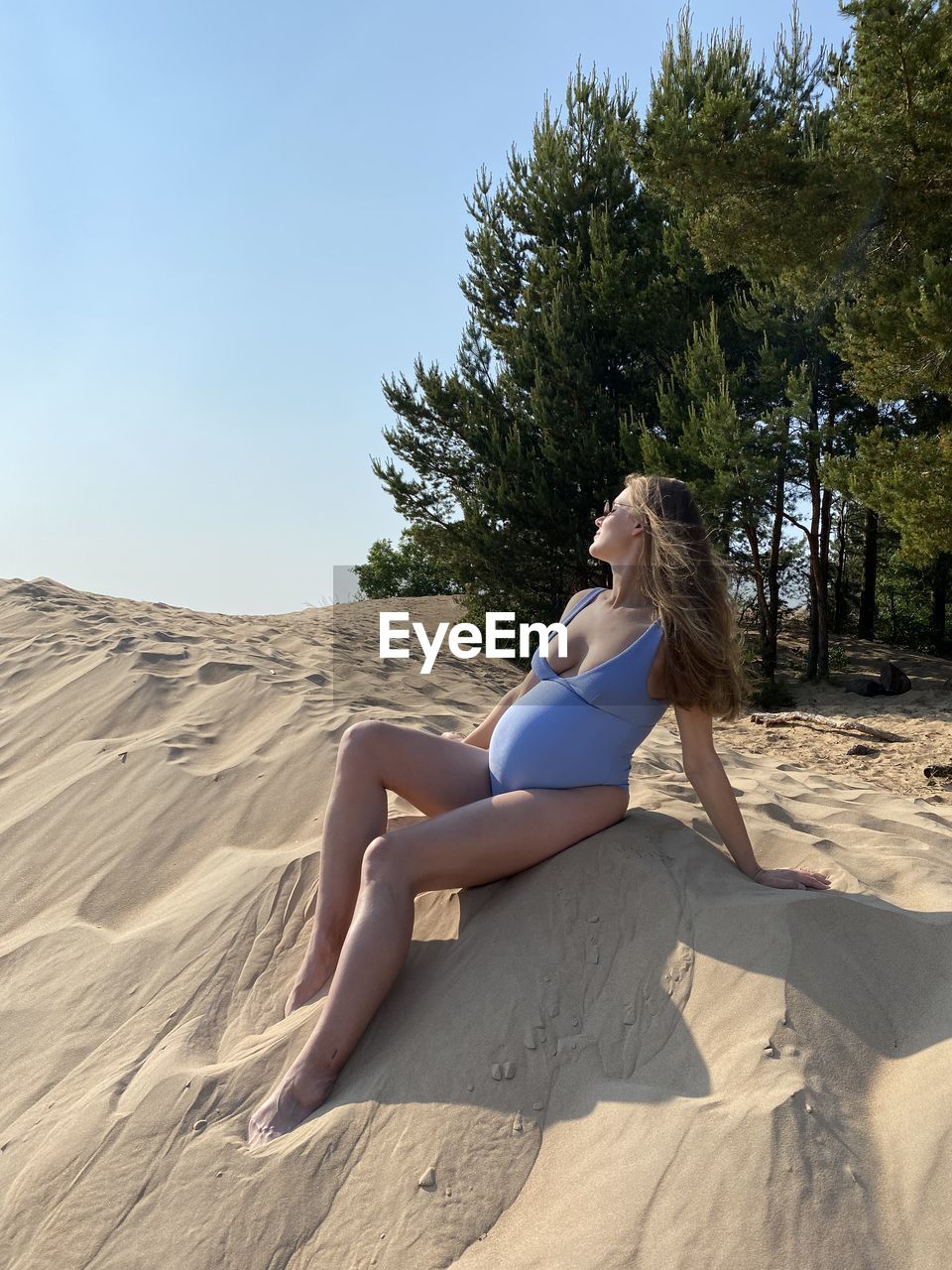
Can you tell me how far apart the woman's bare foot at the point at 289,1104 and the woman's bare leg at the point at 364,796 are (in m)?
0.37

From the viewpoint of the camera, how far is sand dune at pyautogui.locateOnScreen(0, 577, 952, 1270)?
1610 millimetres

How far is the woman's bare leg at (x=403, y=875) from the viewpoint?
201cm

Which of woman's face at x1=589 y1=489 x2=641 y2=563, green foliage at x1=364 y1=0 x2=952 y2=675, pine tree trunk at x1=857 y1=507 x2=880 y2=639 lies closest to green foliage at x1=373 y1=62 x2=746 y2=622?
green foliage at x1=364 y1=0 x2=952 y2=675

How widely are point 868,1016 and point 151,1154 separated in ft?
5.08

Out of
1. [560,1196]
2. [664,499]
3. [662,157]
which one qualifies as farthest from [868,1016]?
[662,157]

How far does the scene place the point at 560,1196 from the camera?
1674mm

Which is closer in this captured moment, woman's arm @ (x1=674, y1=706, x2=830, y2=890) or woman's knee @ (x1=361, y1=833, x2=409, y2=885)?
woman's knee @ (x1=361, y1=833, x2=409, y2=885)

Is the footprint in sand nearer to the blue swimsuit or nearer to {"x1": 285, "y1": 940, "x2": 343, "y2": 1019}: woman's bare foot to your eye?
{"x1": 285, "y1": 940, "x2": 343, "y2": 1019}: woman's bare foot

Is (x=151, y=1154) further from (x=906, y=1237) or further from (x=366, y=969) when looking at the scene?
(x=906, y=1237)

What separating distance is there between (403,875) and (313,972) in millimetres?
454

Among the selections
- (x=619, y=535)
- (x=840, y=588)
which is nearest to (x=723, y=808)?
(x=619, y=535)

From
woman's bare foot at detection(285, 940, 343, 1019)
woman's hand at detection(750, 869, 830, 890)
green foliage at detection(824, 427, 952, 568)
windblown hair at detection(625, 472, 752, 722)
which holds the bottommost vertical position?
woman's bare foot at detection(285, 940, 343, 1019)

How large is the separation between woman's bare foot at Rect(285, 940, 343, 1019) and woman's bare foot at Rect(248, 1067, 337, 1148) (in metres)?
0.36

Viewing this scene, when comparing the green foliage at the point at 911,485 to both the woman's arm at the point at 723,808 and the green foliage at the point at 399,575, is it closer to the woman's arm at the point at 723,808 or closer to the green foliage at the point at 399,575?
the woman's arm at the point at 723,808
